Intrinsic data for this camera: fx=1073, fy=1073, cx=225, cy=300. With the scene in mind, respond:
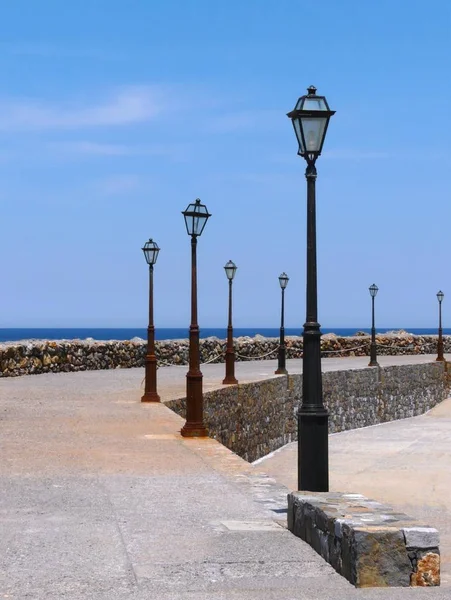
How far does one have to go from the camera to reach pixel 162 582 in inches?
281

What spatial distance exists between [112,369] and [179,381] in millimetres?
7415

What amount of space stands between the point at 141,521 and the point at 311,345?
2.39 meters

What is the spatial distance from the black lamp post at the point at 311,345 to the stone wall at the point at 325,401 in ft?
38.8

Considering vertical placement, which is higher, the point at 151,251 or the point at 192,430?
the point at 151,251

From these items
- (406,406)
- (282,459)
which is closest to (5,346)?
(282,459)

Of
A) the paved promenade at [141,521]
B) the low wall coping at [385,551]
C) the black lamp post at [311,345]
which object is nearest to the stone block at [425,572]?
the low wall coping at [385,551]

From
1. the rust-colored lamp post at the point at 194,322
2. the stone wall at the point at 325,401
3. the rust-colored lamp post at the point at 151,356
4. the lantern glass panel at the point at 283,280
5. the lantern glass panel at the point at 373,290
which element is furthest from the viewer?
the lantern glass panel at the point at 373,290

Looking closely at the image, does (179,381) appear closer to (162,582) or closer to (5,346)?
(5,346)

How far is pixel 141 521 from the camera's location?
928 centimetres

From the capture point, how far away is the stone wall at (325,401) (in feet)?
81.1

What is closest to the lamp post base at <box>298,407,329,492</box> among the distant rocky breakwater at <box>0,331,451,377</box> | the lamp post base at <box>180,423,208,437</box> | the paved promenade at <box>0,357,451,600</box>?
the paved promenade at <box>0,357,451,600</box>

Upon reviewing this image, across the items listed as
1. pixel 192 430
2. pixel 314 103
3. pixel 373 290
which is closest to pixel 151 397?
pixel 192 430

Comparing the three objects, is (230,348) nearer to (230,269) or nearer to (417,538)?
(230,269)

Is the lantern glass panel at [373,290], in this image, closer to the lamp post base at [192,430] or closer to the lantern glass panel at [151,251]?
the lantern glass panel at [151,251]
